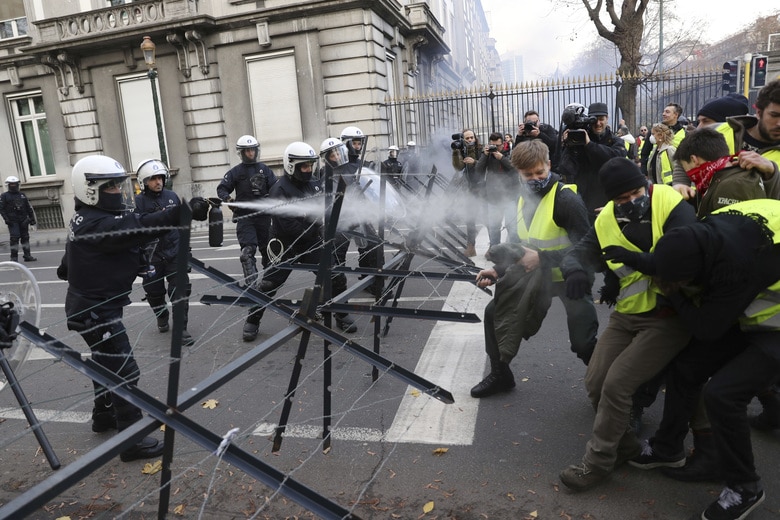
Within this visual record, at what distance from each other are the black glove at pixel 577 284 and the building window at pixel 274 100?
14926 mm

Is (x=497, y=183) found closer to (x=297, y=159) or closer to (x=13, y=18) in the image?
(x=297, y=159)

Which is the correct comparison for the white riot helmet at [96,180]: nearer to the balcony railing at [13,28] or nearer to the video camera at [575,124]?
the video camera at [575,124]


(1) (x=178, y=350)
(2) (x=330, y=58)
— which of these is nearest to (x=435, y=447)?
(1) (x=178, y=350)

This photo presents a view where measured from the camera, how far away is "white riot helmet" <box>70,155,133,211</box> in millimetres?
3596

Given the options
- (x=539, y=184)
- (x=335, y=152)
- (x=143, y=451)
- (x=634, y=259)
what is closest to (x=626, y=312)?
(x=634, y=259)

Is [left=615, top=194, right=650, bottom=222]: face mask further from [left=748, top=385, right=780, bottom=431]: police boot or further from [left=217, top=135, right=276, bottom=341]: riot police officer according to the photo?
[left=217, top=135, right=276, bottom=341]: riot police officer

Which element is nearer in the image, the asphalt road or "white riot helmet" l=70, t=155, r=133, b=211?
the asphalt road

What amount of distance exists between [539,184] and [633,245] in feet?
3.28

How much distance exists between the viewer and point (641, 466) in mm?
3105

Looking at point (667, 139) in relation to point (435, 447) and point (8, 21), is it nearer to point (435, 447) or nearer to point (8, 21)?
point (435, 447)

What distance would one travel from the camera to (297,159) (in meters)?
5.88

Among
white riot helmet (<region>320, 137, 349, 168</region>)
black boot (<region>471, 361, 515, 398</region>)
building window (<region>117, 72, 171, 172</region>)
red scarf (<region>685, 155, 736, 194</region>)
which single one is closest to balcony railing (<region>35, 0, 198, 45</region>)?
building window (<region>117, 72, 171, 172</region>)

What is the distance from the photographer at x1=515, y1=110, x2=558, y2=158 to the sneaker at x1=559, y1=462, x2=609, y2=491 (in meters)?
5.19

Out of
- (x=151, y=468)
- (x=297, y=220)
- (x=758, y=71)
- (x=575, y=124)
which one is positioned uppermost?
(x=758, y=71)
